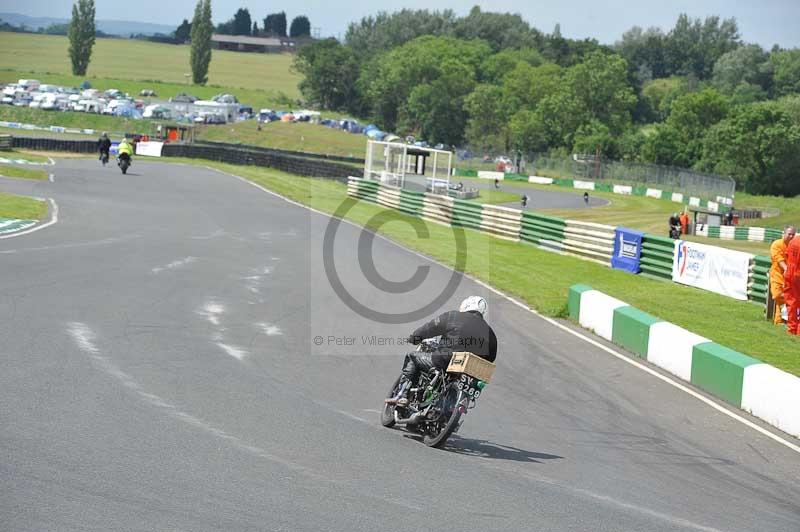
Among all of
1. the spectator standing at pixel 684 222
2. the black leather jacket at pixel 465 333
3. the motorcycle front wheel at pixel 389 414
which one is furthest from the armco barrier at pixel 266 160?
the black leather jacket at pixel 465 333

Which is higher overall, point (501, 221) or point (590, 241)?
point (590, 241)

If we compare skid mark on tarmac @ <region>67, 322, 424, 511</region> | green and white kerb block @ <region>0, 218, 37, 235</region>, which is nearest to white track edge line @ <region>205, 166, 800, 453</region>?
skid mark on tarmac @ <region>67, 322, 424, 511</region>

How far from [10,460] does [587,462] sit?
520 cm

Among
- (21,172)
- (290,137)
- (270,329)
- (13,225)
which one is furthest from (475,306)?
(290,137)

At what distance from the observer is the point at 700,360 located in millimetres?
15258

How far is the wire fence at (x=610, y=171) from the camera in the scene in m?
81.2

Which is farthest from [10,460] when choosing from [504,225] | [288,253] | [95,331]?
[504,225]

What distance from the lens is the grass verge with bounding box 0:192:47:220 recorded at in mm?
28078

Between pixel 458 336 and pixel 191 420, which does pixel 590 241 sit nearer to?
pixel 458 336

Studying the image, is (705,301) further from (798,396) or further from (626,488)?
(626,488)

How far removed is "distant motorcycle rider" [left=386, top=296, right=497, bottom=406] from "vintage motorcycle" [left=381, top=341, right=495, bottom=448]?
0.32 ft

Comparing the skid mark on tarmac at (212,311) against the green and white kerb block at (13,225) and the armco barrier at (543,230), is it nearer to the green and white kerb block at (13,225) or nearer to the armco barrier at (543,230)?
the green and white kerb block at (13,225)

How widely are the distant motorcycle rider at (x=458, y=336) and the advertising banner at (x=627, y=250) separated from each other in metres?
18.7

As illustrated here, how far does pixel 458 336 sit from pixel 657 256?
18.3m
